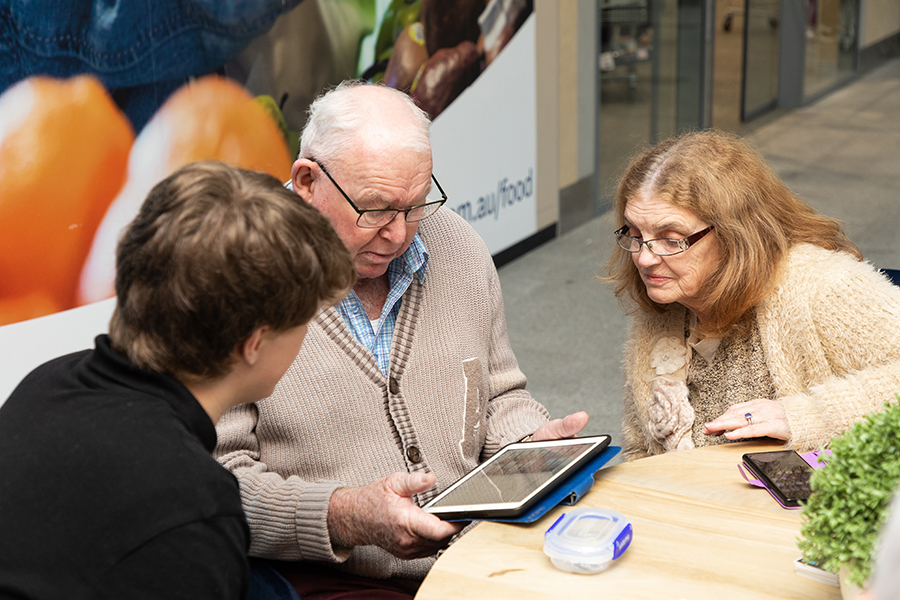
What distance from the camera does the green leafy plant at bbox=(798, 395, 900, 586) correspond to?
106cm

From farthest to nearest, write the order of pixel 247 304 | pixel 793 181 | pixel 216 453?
pixel 793 181
pixel 216 453
pixel 247 304

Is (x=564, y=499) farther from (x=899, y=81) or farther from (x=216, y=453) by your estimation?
(x=899, y=81)

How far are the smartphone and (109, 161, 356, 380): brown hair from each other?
35.2 inches

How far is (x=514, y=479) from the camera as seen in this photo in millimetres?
1631

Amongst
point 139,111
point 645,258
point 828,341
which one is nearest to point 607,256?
point 645,258

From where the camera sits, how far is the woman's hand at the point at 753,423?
1.83 meters

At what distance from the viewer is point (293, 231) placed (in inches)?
47.1

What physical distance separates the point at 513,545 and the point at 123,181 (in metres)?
2.46

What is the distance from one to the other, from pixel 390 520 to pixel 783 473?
716 mm

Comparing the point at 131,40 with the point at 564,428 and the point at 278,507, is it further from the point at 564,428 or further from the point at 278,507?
the point at 564,428

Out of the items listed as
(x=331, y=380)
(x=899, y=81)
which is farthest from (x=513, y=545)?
(x=899, y=81)

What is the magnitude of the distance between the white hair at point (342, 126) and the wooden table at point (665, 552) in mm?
793

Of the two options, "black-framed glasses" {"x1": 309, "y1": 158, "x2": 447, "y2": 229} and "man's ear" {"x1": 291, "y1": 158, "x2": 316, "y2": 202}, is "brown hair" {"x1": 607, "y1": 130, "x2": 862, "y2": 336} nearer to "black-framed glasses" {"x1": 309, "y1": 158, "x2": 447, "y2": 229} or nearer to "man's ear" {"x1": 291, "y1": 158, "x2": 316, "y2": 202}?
"black-framed glasses" {"x1": 309, "y1": 158, "x2": 447, "y2": 229}

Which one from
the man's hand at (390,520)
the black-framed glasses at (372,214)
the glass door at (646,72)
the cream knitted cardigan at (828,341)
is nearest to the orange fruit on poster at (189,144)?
the black-framed glasses at (372,214)
